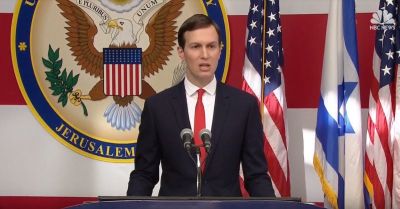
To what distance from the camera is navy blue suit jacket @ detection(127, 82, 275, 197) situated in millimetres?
2385

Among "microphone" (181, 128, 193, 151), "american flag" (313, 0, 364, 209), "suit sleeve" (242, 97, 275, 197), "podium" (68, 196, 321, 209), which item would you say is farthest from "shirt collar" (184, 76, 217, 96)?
"american flag" (313, 0, 364, 209)

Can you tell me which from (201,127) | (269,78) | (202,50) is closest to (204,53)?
(202,50)

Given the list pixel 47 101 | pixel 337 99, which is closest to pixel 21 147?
pixel 47 101

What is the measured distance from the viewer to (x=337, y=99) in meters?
4.05

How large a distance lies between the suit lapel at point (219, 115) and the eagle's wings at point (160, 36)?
6.48 feet

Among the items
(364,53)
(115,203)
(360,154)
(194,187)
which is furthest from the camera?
(364,53)

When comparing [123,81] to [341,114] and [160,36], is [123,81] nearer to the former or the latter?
[160,36]

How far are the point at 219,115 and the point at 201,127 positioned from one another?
9 cm

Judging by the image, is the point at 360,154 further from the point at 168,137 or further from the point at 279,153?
the point at 168,137

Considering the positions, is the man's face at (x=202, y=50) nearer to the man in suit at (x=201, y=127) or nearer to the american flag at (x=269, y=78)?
the man in suit at (x=201, y=127)

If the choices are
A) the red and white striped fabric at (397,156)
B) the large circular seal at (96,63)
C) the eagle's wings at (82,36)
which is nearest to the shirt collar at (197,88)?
the red and white striped fabric at (397,156)

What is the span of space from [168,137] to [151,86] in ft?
6.84

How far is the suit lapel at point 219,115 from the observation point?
238 centimetres

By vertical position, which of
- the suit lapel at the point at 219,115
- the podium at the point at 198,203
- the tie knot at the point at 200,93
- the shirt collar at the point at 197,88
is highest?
the shirt collar at the point at 197,88
